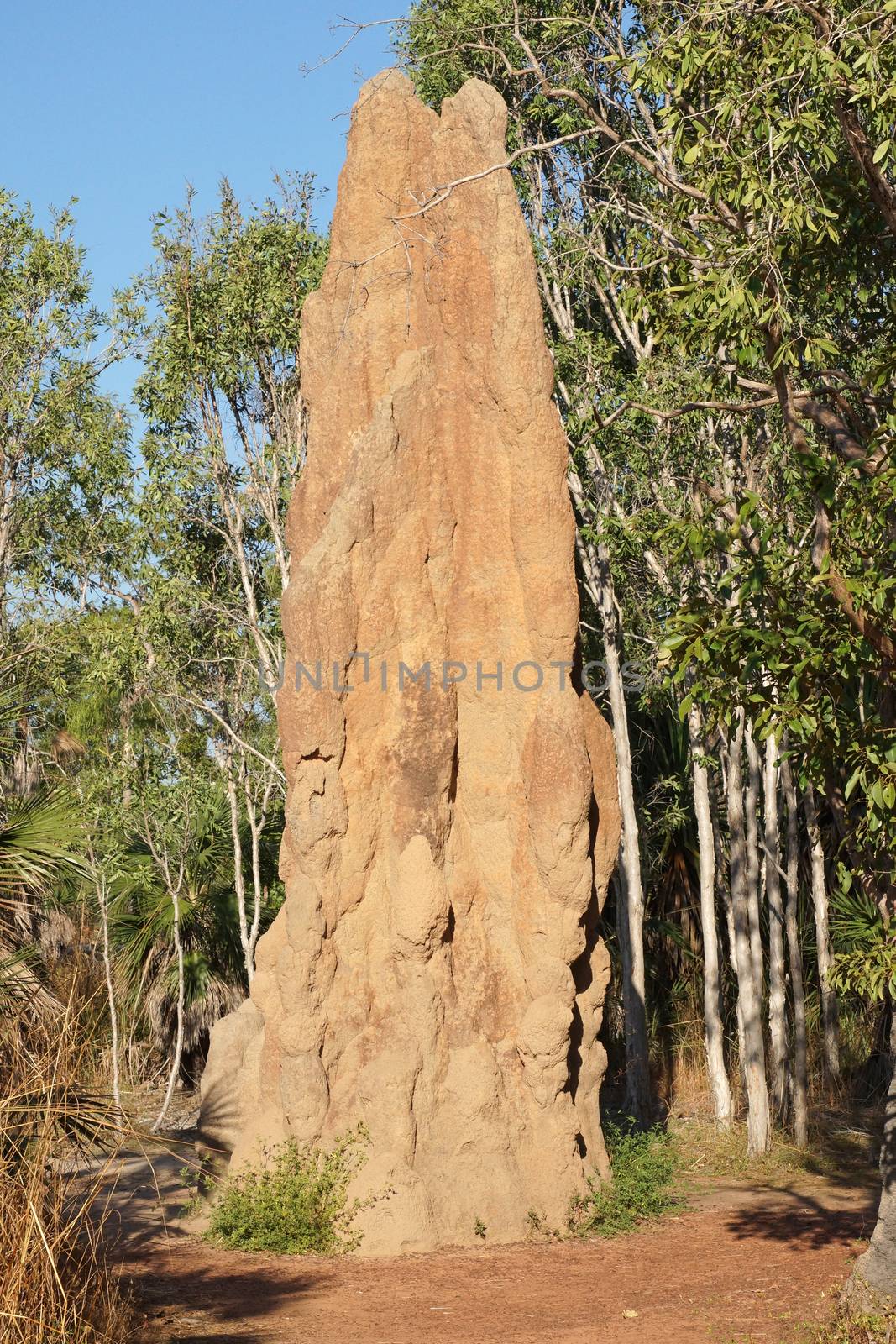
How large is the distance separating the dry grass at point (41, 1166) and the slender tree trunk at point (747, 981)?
795 cm

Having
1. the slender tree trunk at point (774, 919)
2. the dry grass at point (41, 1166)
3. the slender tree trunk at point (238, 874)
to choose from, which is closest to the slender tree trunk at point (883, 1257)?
the dry grass at point (41, 1166)

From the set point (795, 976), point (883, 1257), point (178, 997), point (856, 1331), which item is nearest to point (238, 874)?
point (178, 997)

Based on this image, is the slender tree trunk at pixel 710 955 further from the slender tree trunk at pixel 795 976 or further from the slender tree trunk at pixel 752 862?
the slender tree trunk at pixel 795 976

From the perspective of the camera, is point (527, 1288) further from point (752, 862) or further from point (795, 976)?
point (795, 976)

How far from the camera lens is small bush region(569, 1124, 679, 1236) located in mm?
10266

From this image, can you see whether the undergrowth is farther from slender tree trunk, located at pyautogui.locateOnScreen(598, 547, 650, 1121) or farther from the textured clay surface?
slender tree trunk, located at pyautogui.locateOnScreen(598, 547, 650, 1121)

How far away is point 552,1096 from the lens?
10.2 meters

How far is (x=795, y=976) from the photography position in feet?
45.5

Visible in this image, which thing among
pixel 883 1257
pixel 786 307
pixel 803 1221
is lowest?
pixel 803 1221

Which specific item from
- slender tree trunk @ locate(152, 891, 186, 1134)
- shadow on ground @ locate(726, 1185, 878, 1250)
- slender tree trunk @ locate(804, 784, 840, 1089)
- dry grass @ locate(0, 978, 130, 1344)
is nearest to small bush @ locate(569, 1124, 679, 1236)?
shadow on ground @ locate(726, 1185, 878, 1250)

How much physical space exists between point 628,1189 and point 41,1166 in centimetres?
649

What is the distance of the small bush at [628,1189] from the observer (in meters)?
10.3

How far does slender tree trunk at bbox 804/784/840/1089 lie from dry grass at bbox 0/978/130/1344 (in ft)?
29.7

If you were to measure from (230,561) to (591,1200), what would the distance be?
9.30 m
